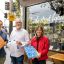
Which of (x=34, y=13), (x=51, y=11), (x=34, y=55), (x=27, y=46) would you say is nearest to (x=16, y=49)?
(x=27, y=46)

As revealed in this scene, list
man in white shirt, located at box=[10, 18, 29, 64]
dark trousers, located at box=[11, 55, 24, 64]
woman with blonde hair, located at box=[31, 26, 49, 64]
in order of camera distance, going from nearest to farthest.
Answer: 1. woman with blonde hair, located at box=[31, 26, 49, 64]
2. man in white shirt, located at box=[10, 18, 29, 64]
3. dark trousers, located at box=[11, 55, 24, 64]

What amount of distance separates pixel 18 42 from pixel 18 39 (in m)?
0.10

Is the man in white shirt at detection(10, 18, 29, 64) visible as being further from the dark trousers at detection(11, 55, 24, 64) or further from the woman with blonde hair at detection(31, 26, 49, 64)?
the woman with blonde hair at detection(31, 26, 49, 64)

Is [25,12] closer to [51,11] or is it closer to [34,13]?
[34,13]

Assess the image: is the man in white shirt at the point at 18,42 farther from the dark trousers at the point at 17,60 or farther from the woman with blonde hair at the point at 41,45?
the woman with blonde hair at the point at 41,45

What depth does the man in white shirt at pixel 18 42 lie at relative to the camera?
20.4ft

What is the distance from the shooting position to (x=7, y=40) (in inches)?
264

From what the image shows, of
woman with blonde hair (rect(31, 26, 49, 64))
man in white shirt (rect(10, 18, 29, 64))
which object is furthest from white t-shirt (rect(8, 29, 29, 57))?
woman with blonde hair (rect(31, 26, 49, 64))

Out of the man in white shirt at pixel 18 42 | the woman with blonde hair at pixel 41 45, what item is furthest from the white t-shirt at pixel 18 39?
the woman with blonde hair at pixel 41 45

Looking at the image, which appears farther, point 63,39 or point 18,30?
point 63,39

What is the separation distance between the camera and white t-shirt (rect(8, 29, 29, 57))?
626 cm

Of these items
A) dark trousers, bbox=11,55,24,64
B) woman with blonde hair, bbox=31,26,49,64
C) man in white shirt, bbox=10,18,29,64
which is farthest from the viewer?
dark trousers, bbox=11,55,24,64

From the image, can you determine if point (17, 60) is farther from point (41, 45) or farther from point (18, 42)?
point (41, 45)

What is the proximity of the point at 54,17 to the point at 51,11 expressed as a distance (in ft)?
1.11
